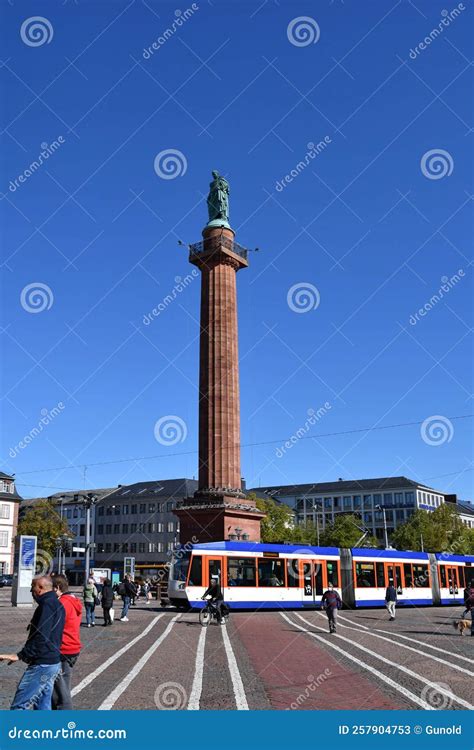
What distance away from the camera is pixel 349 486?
128000 millimetres

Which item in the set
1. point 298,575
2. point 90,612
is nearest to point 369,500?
point 298,575

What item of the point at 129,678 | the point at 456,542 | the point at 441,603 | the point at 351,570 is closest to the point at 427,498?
the point at 456,542

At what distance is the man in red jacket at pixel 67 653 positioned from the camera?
26.7ft

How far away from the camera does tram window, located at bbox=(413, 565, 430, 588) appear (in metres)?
38.5

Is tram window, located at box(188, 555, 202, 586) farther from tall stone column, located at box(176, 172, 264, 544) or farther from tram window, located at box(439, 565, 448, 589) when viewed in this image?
tram window, located at box(439, 565, 448, 589)

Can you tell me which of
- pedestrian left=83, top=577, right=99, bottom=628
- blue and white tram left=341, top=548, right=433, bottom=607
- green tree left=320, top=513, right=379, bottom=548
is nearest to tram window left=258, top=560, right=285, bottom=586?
blue and white tram left=341, top=548, right=433, bottom=607

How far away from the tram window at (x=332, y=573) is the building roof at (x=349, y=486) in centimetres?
8639

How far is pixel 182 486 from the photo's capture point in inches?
4117

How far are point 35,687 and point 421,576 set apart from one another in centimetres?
3536

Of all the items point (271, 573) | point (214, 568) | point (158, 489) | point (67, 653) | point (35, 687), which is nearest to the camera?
point (35, 687)

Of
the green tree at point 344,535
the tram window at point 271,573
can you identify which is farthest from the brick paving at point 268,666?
the green tree at point 344,535

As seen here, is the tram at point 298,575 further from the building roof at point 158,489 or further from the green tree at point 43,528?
the building roof at point 158,489

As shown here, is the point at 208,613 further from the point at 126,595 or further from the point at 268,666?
the point at 268,666

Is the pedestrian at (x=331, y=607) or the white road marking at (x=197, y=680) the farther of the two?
the pedestrian at (x=331, y=607)
